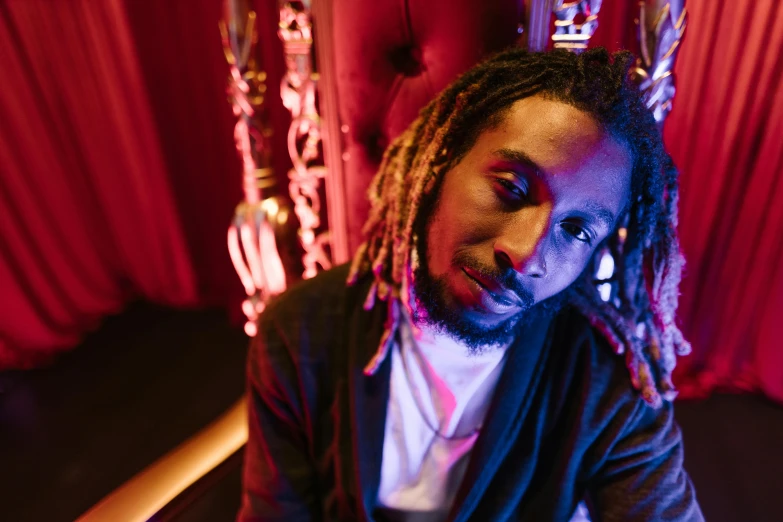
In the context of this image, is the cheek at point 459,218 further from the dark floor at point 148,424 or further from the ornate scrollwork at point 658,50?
the dark floor at point 148,424

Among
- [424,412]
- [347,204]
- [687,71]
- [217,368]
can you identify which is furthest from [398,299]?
[217,368]

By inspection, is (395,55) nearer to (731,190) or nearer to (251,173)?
(251,173)

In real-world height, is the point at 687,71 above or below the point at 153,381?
above

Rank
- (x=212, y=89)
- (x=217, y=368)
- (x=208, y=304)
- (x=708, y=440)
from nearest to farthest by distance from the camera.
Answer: (x=708, y=440) → (x=212, y=89) → (x=217, y=368) → (x=208, y=304)

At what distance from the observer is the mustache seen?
52 centimetres

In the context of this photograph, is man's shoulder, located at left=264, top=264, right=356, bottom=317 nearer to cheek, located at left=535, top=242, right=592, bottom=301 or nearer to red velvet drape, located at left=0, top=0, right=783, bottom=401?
cheek, located at left=535, top=242, right=592, bottom=301

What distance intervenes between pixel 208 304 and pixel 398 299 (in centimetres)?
172

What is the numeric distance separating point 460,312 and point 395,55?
49cm

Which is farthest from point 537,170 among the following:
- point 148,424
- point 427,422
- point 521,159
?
point 148,424

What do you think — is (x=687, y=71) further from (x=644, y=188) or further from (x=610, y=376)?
(x=610, y=376)

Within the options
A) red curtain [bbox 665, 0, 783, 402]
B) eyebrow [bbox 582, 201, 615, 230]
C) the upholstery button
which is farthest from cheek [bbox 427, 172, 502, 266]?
red curtain [bbox 665, 0, 783, 402]

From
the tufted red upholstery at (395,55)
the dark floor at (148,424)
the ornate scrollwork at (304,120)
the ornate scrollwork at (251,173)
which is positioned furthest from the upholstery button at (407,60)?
the dark floor at (148,424)

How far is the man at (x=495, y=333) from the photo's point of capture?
1.73 ft

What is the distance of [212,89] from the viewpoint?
165 centimetres
